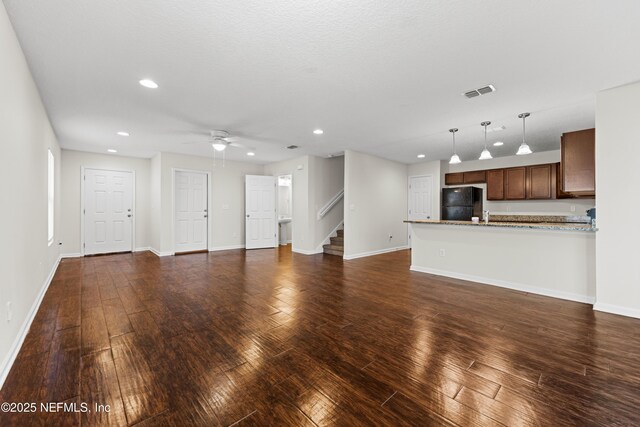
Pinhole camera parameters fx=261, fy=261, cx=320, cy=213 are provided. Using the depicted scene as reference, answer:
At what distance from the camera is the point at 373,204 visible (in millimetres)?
6797

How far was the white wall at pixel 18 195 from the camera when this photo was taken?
1.90 metres

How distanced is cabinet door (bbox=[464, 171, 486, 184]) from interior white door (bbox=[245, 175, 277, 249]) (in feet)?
17.8

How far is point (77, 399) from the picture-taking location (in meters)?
1.58

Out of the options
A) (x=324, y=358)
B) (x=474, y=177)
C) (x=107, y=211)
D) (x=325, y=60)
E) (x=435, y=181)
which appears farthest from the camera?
(x=435, y=181)

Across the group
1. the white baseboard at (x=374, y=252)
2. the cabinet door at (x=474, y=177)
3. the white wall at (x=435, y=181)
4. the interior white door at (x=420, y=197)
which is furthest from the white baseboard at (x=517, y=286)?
the cabinet door at (x=474, y=177)

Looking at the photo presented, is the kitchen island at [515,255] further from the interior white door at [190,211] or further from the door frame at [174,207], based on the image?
the interior white door at [190,211]

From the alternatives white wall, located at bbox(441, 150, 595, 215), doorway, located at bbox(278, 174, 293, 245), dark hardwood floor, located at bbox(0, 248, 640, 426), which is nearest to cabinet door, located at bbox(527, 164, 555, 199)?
white wall, located at bbox(441, 150, 595, 215)

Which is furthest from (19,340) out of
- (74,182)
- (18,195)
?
(74,182)

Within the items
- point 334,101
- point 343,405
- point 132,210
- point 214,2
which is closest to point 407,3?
point 214,2

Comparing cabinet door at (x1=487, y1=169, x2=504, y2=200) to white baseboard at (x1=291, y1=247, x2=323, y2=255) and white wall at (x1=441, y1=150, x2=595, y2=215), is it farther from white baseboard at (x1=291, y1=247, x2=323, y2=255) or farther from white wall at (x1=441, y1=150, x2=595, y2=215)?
white baseboard at (x1=291, y1=247, x2=323, y2=255)

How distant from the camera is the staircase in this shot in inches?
263

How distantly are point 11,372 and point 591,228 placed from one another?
5808 millimetres

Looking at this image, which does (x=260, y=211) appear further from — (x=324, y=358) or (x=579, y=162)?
(x=579, y=162)

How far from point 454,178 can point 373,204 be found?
2.49m
